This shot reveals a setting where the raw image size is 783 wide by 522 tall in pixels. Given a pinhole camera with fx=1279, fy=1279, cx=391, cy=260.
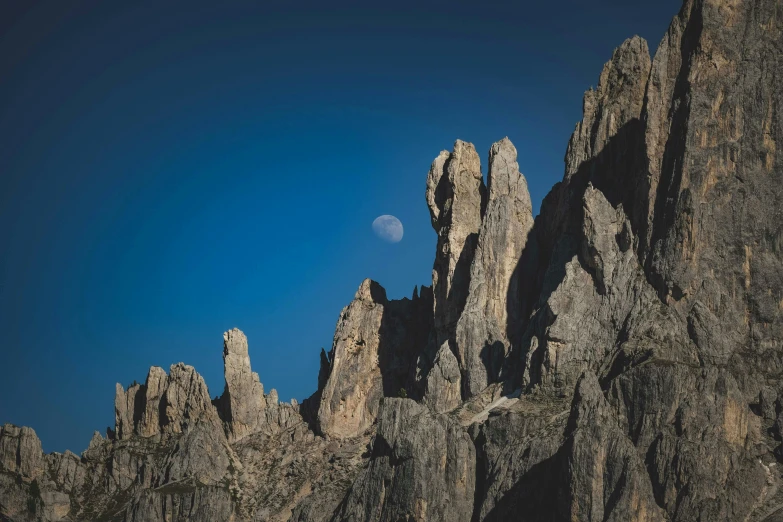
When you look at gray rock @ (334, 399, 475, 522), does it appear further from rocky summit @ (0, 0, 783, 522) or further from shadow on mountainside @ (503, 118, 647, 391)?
shadow on mountainside @ (503, 118, 647, 391)

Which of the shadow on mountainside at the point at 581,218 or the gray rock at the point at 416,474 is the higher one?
the shadow on mountainside at the point at 581,218

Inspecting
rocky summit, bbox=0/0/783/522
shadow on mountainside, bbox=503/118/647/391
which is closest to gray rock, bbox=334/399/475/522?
rocky summit, bbox=0/0/783/522

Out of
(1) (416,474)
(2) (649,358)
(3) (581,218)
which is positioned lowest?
(1) (416,474)

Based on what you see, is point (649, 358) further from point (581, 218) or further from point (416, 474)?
point (416, 474)

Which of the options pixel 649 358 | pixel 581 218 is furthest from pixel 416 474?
pixel 581 218

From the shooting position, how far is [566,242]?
196m

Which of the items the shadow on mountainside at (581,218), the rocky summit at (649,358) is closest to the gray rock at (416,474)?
the rocky summit at (649,358)

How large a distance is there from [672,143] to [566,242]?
74.0 feet

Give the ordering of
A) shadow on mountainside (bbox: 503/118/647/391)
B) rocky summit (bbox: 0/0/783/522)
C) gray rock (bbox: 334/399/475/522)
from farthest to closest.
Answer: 1. shadow on mountainside (bbox: 503/118/647/391)
2. gray rock (bbox: 334/399/475/522)
3. rocky summit (bbox: 0/0/783/522)

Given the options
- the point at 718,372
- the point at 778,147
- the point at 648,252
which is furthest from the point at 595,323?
the point at 778,147

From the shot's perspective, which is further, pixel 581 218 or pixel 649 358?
pixel 581 218

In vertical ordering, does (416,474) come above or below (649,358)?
below

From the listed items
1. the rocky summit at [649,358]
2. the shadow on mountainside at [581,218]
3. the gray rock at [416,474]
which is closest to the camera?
the rocky summit at [649,358]

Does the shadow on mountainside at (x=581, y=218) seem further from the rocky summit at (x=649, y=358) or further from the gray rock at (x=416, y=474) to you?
the gray rock at (x=416, y=474)
